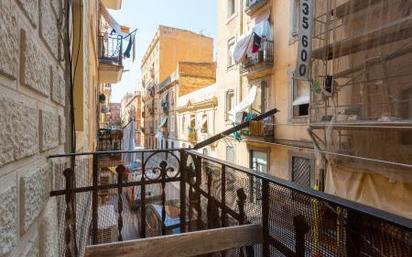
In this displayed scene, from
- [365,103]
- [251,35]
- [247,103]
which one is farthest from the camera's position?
[247,103]

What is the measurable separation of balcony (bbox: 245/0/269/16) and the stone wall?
12269mm

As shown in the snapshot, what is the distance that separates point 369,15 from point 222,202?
5.93m

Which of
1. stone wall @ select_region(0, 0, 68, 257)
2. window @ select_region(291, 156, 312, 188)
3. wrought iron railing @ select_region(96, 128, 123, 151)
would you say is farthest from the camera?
wrought iron railing @ select_region(96, 128, 123, 151)

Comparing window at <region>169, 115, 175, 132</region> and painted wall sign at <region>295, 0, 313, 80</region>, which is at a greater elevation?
painted wall sign at <region>295, 0, 313, 80</region>

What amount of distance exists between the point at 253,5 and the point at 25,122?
13.3 metres

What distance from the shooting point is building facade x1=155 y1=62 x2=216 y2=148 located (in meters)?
24.1

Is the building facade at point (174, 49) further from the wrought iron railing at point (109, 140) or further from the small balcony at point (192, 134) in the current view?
the wrought iron railing at point (109, 140)

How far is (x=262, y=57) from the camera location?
11.8 meters

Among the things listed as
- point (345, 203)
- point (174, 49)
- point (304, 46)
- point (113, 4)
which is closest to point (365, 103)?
point (304, 46)

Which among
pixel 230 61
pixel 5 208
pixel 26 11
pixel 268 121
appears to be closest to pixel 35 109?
pixel 26 11

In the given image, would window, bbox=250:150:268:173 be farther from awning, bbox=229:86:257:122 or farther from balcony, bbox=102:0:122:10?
balcony, bbox=102:0:122:10

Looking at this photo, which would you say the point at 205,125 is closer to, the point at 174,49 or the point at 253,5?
the point at 253,5

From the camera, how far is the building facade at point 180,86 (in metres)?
24.1

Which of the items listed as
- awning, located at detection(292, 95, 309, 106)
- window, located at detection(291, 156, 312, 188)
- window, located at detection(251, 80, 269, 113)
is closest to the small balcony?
window, located at detection(251, 80, 269, 113)
